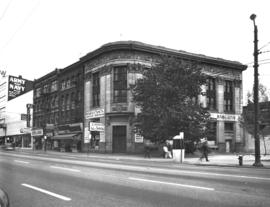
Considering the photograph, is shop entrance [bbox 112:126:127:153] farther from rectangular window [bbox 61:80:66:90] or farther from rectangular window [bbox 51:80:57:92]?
rectangular window [bbox 51:80:57:92]

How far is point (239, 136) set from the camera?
49969 mm

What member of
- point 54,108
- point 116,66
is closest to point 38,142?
point 54,108

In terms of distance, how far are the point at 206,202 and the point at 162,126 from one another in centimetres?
2409

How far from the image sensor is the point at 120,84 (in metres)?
41.9

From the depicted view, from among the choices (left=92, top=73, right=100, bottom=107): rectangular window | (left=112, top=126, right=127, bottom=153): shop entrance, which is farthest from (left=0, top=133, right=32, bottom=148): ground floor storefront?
(left=112, top=126, right=127, bottom=153): shop entrance

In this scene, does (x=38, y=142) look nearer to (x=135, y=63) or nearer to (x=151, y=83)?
(x=135, y=63)

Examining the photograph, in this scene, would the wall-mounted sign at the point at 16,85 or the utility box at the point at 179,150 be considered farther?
the wall-mounted sign at the point at 16,85

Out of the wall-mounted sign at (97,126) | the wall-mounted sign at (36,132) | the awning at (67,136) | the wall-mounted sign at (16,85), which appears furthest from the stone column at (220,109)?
the wall-mounted sign at (16,85)

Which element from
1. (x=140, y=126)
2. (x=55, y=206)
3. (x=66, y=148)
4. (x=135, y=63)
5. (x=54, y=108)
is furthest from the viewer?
(x=54, y=108)

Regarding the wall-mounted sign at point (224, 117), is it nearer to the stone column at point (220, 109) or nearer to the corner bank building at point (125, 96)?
the corner bank building at point (125, 96)

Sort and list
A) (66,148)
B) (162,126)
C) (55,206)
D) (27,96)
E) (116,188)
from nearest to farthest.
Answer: (55,206), (116,188), (162,126), (66,148), (27,96)

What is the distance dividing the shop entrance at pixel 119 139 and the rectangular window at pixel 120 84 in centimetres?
349

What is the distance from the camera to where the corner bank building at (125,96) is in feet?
135

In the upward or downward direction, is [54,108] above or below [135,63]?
below
